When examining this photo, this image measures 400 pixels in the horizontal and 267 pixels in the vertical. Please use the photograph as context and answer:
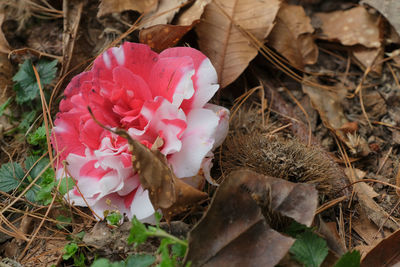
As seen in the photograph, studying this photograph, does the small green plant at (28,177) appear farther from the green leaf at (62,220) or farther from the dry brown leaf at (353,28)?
the dry brown leaf at (353,28)

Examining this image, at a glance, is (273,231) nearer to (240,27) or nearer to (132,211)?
(132,211)

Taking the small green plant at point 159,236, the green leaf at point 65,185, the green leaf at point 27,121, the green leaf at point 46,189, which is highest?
the small green plant at point 159,236

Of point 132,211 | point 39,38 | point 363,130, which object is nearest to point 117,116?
point 132,211

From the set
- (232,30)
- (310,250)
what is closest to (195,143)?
(310,250)

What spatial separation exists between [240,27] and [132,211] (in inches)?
40.8

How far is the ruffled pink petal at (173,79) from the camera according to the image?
1.46 metres

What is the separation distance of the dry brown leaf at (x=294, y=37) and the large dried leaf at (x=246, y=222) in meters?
0.90

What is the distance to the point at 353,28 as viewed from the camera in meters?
2.14

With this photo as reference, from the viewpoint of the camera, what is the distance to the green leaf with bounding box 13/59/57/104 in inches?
76.3

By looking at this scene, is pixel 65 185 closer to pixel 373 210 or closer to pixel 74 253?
pixel 74 253

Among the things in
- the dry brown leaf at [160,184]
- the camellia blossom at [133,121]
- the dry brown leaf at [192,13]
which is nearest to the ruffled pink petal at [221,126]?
the camellia blossom at [133,121]

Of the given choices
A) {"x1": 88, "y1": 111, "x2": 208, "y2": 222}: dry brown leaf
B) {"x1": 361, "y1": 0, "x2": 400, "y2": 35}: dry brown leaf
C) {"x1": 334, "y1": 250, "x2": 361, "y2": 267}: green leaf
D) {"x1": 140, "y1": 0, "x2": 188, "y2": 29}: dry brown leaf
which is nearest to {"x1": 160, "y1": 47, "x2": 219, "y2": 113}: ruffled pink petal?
{"x1": 88, "y1": 111, "x2": 208, "y2": 222}: dry brown leaf

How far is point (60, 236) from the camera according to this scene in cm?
162

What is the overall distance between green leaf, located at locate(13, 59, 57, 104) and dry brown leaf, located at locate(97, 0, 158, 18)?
0.36 metres
